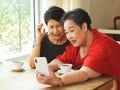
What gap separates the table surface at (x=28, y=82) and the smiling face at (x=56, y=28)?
441mm

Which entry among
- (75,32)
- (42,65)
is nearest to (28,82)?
(42,65)

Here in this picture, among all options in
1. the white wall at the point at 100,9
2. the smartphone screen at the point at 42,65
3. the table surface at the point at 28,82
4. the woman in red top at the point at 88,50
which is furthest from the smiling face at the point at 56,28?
the white wall at the point at 100,9

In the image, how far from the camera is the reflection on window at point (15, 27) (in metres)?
2.68

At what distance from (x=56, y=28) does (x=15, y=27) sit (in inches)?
31.2

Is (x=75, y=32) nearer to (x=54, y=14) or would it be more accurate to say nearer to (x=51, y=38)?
(x=54, y=14)

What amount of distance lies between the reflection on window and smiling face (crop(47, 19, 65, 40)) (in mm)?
675

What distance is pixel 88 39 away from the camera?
1.84 meters

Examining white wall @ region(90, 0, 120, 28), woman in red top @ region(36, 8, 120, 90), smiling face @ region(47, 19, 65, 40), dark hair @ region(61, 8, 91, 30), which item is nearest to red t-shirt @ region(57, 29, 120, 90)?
woman in red top @ region(36, 8, 120, 90)

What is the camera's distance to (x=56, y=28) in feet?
7.12

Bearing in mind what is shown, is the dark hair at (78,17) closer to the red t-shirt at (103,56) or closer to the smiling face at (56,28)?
the red t-shirt at (103,56)

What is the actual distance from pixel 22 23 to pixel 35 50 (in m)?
0.72

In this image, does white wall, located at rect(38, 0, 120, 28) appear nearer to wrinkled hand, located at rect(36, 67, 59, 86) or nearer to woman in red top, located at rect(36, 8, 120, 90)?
woman in red top, located at rect(36, 8, 120, 90)

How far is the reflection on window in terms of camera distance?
2.68m

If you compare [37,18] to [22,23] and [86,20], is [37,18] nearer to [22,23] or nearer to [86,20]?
[22,23]
